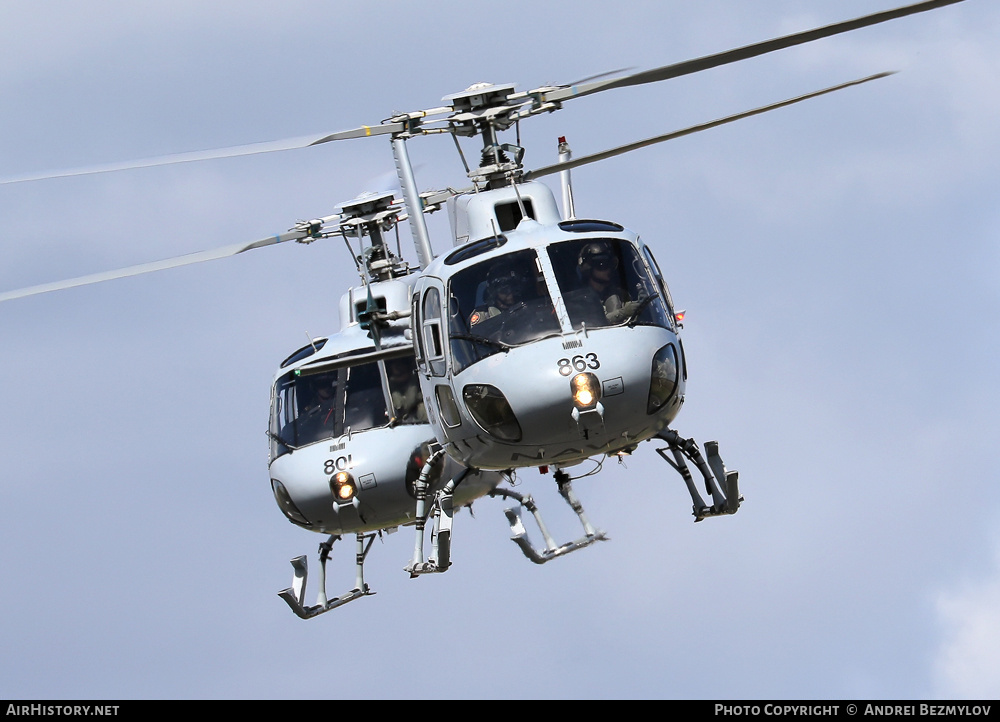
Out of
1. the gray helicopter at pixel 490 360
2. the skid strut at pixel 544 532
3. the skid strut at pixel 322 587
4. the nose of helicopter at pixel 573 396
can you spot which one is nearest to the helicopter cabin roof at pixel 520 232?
A: the gray helicopter at pixel 490 360

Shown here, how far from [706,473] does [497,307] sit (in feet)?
14.0

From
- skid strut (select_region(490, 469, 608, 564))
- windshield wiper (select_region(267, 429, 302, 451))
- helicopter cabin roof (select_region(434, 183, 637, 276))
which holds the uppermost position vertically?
helicopter cabin roof (select_region(434, 183, 637, 276))

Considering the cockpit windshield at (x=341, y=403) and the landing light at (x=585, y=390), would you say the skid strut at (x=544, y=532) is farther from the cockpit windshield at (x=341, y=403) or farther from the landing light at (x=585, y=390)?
the landing light at (x=585, y=390)

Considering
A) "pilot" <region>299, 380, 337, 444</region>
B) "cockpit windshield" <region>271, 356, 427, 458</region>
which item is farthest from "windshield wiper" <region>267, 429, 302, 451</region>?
"pilot" <region>299, 380, 337, 444</region>

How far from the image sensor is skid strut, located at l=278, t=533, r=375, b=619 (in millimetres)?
33031

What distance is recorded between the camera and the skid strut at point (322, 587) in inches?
1300

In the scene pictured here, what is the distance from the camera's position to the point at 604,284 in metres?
23.9

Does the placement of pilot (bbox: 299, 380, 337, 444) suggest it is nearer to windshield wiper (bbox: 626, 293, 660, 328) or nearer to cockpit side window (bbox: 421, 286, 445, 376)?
cockpit side window (bbox: 421, 286, 445, 376)

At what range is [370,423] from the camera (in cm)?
3112

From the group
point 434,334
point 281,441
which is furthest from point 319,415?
point 434,334

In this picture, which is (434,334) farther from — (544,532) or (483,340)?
(544,532)
